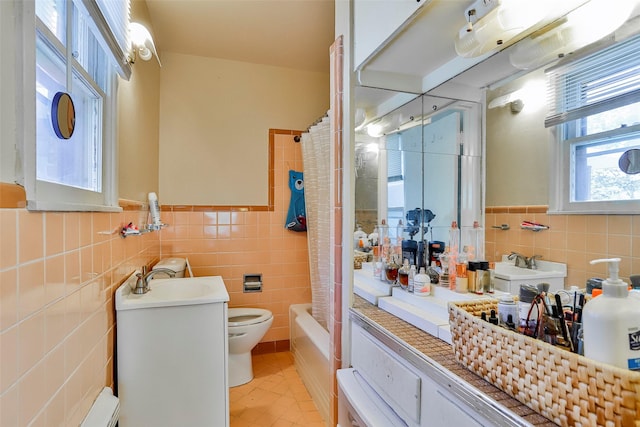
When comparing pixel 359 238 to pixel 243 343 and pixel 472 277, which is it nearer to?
pixel 472 277

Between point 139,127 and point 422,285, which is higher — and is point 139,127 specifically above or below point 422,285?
above

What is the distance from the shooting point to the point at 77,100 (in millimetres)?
1241

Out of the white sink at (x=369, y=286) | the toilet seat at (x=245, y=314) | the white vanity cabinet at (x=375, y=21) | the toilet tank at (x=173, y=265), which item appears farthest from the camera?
the toilet seat at (x=245, y=314)

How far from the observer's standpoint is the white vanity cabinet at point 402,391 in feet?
2.50

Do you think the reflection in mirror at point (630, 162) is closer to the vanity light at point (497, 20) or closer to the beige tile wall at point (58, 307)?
the vanity light at point (497, 20)

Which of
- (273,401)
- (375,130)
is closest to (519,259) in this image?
(375,130)

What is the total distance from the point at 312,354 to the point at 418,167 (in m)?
1.42

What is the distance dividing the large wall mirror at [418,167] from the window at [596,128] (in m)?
0.31

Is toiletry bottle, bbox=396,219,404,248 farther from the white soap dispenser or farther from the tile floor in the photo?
the tile floor

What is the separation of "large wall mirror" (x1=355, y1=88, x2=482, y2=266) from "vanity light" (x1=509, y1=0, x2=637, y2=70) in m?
0.25

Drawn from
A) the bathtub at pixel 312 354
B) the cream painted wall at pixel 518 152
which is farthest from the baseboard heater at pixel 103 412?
the cream painted wall at pixel 518 152

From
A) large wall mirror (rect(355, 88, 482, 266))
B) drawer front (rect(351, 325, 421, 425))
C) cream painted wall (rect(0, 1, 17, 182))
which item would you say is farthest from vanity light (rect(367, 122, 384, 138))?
cream painted wall (rect(0, 1, 17, 182))

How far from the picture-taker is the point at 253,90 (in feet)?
9.67

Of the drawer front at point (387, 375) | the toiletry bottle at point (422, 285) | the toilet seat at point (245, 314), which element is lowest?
the toilet seat at point (245, 314)
